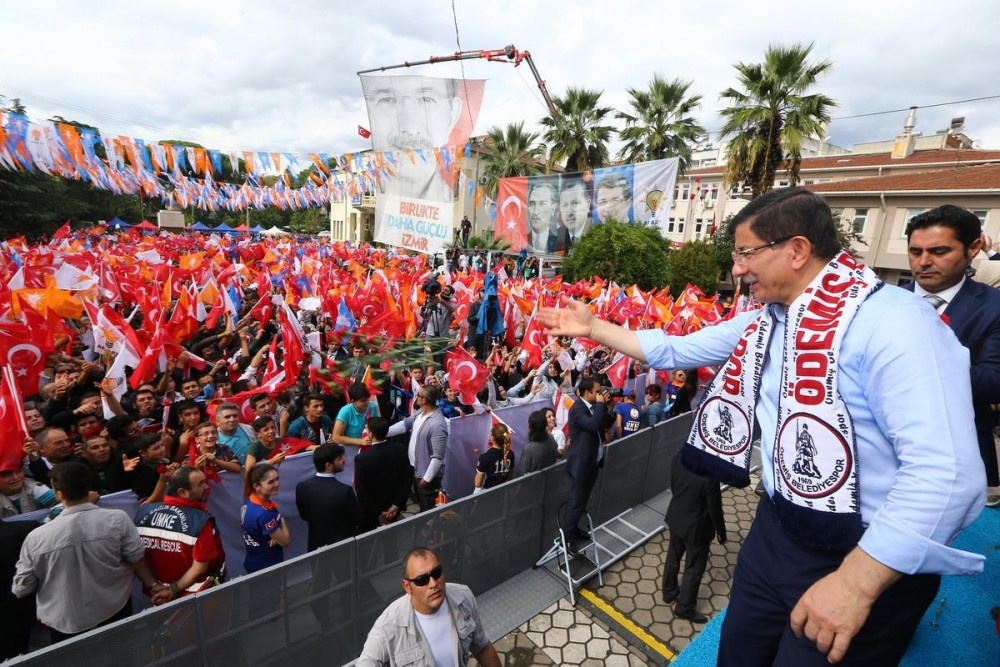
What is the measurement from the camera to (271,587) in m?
3.27

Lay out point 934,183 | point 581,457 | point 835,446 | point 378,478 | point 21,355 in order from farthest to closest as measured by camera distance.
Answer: point 934,183 < point 21,355 < point 581,457 < point 378,478 < point 835,446

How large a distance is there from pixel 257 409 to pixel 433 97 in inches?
385

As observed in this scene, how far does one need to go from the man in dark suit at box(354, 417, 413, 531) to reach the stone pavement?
1.64 metres

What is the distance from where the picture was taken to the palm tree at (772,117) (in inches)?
649

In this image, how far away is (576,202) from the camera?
64.9 ft

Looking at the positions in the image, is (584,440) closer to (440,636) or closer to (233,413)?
(440,636)

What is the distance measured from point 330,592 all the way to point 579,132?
2439 cm

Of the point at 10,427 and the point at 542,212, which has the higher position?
the point at 542,212

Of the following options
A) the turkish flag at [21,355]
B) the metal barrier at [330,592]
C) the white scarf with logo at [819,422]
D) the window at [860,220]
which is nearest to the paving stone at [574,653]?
the metal barrier at [330,592]

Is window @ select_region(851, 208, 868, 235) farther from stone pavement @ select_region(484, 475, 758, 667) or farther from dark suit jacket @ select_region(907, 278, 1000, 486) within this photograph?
dark suit jacket @ select_region(907, 278, 1000, 486)

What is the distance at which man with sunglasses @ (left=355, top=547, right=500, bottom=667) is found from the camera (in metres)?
2.53

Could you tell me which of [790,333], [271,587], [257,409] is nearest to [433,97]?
[257,409]

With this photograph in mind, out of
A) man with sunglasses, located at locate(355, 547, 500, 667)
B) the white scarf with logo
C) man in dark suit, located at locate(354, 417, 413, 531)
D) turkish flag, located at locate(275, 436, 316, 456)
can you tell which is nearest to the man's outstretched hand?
the white scarf with logo

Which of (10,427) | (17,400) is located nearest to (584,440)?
(10,427)
